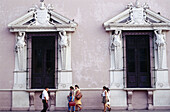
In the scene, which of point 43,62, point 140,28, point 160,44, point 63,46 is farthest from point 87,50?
point 160,44

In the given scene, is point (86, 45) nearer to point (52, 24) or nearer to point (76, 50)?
point (76, 50)

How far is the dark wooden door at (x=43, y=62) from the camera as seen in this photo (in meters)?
17.0

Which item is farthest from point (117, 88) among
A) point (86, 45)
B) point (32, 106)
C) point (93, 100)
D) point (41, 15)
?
point (41, 15)

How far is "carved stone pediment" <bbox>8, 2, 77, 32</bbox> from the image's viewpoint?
55.3 feet

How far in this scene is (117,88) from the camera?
16656 millimetres

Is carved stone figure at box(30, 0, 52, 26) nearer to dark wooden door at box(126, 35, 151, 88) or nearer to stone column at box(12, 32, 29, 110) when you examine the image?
stone column at box(12, 32, 29, 110)

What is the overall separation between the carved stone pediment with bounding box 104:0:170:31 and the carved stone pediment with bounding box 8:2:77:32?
7.17 ft

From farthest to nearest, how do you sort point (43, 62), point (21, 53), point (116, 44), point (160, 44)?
point (43, 62), point (21, 53), point (116, 44), point (160, 44)

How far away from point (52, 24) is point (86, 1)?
2274 millimetres

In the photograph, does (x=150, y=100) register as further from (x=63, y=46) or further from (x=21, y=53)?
(x=21, y=53)

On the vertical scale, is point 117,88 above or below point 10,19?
below

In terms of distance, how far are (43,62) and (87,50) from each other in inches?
97.3

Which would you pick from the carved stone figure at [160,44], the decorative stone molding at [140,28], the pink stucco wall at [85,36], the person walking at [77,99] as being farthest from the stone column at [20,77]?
the carved stone figure at [160,44]

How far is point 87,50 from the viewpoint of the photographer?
17.1m
